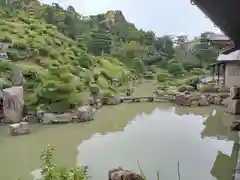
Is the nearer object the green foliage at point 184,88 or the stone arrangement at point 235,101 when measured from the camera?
the stone arrangement at point 235,101

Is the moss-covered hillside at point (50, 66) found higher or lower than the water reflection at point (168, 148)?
higher

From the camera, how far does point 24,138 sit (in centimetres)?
696

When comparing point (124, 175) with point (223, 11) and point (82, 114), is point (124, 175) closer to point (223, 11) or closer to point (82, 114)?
point (223, 11)

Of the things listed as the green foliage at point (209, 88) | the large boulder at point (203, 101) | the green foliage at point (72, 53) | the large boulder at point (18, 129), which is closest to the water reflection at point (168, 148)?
the large boulder at point (18, 129)

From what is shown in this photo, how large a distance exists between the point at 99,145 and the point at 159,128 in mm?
1911

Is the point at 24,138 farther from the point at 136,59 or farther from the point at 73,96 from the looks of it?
the point at 136,59

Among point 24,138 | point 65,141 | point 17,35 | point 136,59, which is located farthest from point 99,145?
point 136,59

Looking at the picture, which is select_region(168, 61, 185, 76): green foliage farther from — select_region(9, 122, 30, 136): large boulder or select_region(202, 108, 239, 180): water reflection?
select_region(9, 122, 30, 136): large boulder

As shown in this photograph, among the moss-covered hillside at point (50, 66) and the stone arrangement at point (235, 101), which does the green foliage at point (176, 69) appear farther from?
the stone arrangement at point (235, 101)

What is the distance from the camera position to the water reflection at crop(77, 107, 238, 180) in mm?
4922

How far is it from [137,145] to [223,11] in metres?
4.29

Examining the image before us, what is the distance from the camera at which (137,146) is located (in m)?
6.16

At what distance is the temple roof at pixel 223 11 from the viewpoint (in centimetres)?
210

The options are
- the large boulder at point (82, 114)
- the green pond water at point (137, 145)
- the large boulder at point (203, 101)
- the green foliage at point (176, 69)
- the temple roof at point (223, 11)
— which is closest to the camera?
the temple roof at point (223, 11)
